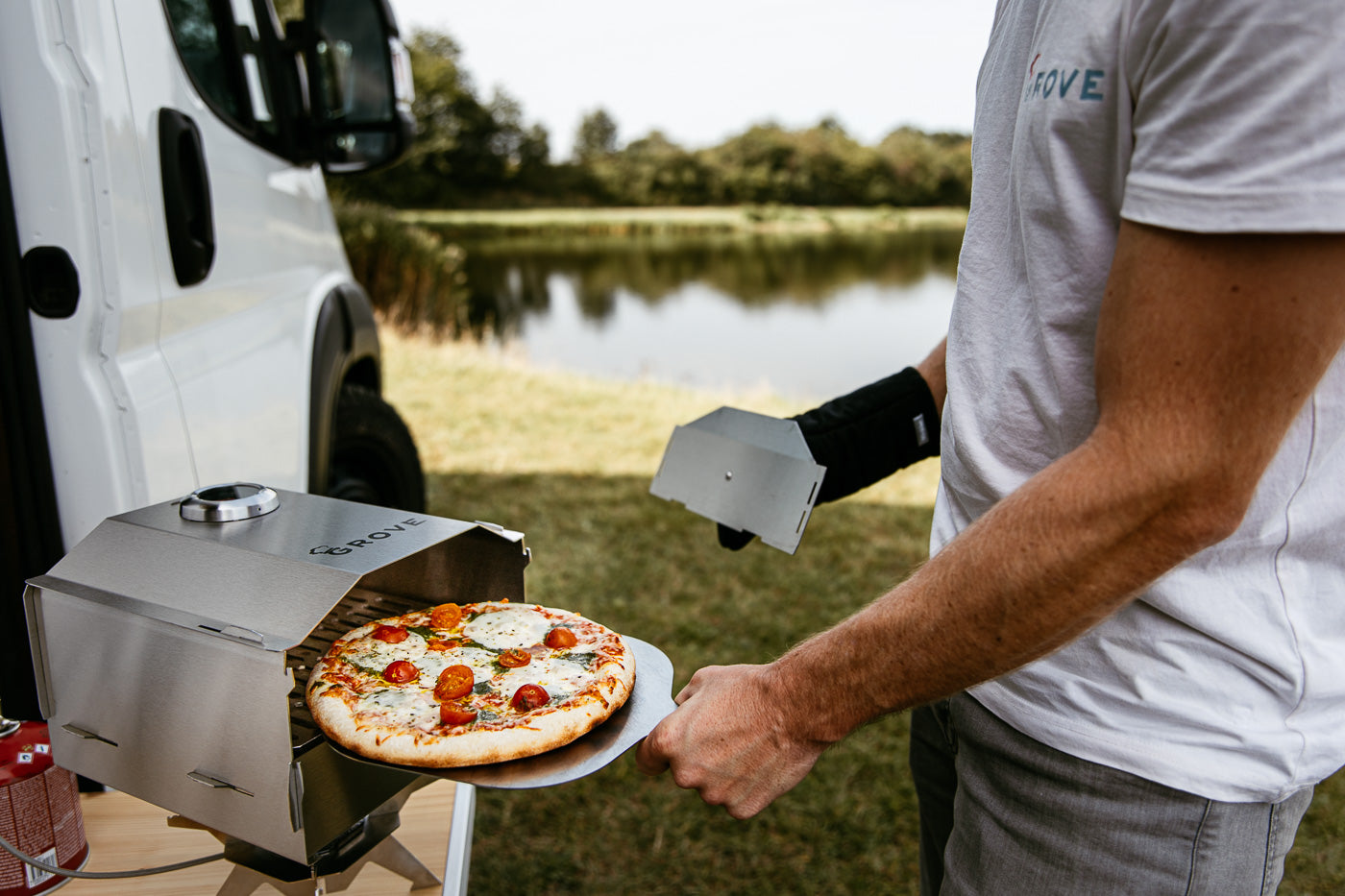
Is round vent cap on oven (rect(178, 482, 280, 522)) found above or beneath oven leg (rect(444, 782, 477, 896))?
above

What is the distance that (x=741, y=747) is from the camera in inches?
42.6


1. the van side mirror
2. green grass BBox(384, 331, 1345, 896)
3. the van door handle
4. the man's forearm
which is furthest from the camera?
green grass BBox(384, 331, 1345, 896)

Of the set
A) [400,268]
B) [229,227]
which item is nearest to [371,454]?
[229,227]

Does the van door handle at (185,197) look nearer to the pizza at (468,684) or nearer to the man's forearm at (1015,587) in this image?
the pizza at (468,684)

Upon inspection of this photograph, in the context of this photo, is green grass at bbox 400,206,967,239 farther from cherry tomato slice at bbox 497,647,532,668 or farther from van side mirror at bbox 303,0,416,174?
cherry tomato slice at bbox 497,647,532,668

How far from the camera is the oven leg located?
1604mm

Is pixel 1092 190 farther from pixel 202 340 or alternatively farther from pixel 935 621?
pixel 202 340

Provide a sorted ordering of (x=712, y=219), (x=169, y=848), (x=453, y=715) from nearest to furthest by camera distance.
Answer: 1. (x=453, y=715)
2. (x=169, y=848)
3. (x=712, y=219)

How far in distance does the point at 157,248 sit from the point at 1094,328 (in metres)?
1.58

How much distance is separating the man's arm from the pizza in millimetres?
315

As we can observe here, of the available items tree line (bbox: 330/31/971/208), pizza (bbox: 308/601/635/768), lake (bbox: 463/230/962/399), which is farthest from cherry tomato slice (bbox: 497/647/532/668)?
tree line (bbox: 330/31/971/208)

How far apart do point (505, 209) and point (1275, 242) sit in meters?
30.9

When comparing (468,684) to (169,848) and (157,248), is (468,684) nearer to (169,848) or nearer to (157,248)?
(169,848)

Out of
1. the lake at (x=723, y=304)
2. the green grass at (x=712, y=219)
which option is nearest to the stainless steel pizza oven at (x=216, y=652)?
the lake at (x=723, y=304)
